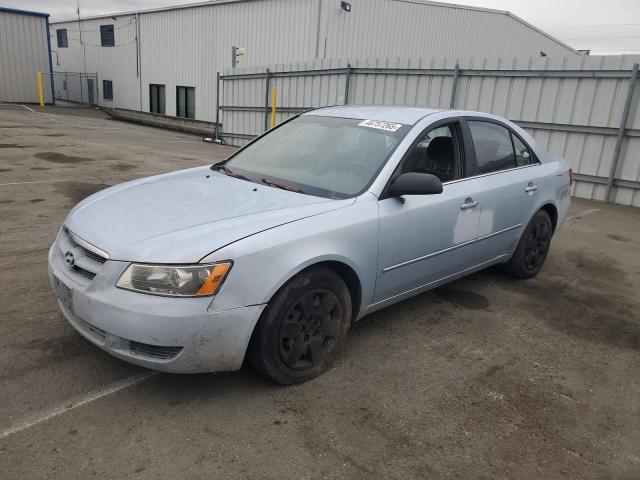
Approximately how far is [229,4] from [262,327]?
74.6 ft

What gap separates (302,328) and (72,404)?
4.14ft

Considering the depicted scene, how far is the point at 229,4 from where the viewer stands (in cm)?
2244

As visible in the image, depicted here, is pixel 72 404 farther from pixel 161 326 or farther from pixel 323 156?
pixel 323 156

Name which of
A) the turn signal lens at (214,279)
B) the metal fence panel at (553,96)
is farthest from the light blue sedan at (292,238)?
the metal fence panel at (553,96)

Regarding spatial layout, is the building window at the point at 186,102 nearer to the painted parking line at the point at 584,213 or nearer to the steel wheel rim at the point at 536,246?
the painted parking line at the point at 584,213

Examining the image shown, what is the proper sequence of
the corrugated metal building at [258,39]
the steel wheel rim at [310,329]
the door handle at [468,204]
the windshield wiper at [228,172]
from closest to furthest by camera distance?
the steel wheel rim at [310,329] < the windshield wiper at [228,172] < the door handle at [468,204] < the corrugated metal building at [258,39]

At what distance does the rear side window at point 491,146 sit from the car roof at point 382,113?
0.43 metres

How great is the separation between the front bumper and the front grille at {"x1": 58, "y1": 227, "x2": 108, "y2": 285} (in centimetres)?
5

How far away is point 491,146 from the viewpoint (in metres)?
4.38

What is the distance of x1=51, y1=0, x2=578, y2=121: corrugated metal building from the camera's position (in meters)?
20.2

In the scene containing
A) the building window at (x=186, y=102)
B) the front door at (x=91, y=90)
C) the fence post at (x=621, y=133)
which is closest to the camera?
the fence post at (x=621, y=133)

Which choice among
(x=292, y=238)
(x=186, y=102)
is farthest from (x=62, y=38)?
(x=292, y=238)

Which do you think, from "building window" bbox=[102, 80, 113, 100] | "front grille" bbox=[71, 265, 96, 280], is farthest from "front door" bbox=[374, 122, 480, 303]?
"building window" bbox=[102, 80, 113, 100]

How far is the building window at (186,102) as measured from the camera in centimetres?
Answer: 2530
